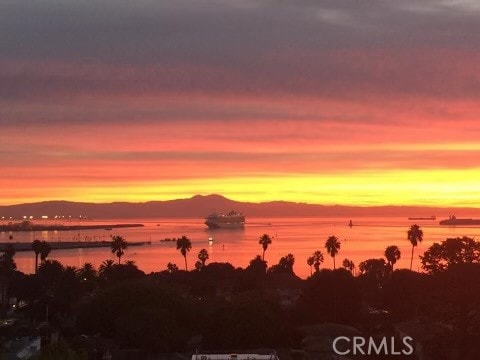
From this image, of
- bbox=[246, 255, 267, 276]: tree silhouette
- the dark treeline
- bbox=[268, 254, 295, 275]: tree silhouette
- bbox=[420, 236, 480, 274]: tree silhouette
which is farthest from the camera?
bbox=[268, 254, 295, 275]: tree silhouette

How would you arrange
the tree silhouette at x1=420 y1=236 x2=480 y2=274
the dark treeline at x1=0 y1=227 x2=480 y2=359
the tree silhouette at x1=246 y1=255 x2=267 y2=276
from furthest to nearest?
1. the tree silhouette at x1=246 y1=255 x2=267 y2=276
2. the tree silhouette at x1=420 y1=236 x2=480 y2=274
3. the dark treeline at x1=0 y1=227 x2=480 y2=359

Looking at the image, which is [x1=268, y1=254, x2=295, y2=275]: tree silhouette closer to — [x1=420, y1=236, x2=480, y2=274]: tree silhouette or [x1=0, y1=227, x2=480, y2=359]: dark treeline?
[x1=0, y1=227, x2=480, y2=359]: dark treeline

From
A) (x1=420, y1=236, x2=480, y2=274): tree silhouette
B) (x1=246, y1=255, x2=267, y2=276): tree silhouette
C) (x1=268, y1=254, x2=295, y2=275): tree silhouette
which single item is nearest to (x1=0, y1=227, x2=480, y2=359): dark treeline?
(x1=420, y1=236, x2=480, y2=274): tree silhouette

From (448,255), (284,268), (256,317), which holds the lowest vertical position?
(284,268)

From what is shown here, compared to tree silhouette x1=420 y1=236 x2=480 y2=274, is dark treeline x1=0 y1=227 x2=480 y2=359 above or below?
below

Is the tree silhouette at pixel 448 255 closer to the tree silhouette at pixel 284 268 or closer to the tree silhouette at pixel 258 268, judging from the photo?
the tree silhouette at pixel 258 268

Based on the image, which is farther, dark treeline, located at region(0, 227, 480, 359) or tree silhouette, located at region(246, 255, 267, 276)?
tree silhouette, located at region(246, 255, 267, 276)

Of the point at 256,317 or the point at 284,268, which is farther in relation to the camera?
the point at 284,268

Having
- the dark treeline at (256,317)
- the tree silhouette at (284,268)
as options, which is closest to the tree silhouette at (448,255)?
the dark treeline at (256,317)

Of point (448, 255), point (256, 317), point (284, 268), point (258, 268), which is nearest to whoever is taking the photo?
point (256, 317)

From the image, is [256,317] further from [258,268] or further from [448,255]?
[258,268]

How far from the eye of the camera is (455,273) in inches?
1156

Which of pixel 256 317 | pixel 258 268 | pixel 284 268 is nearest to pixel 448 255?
pixel 256 317

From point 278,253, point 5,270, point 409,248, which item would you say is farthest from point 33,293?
point 409,248
